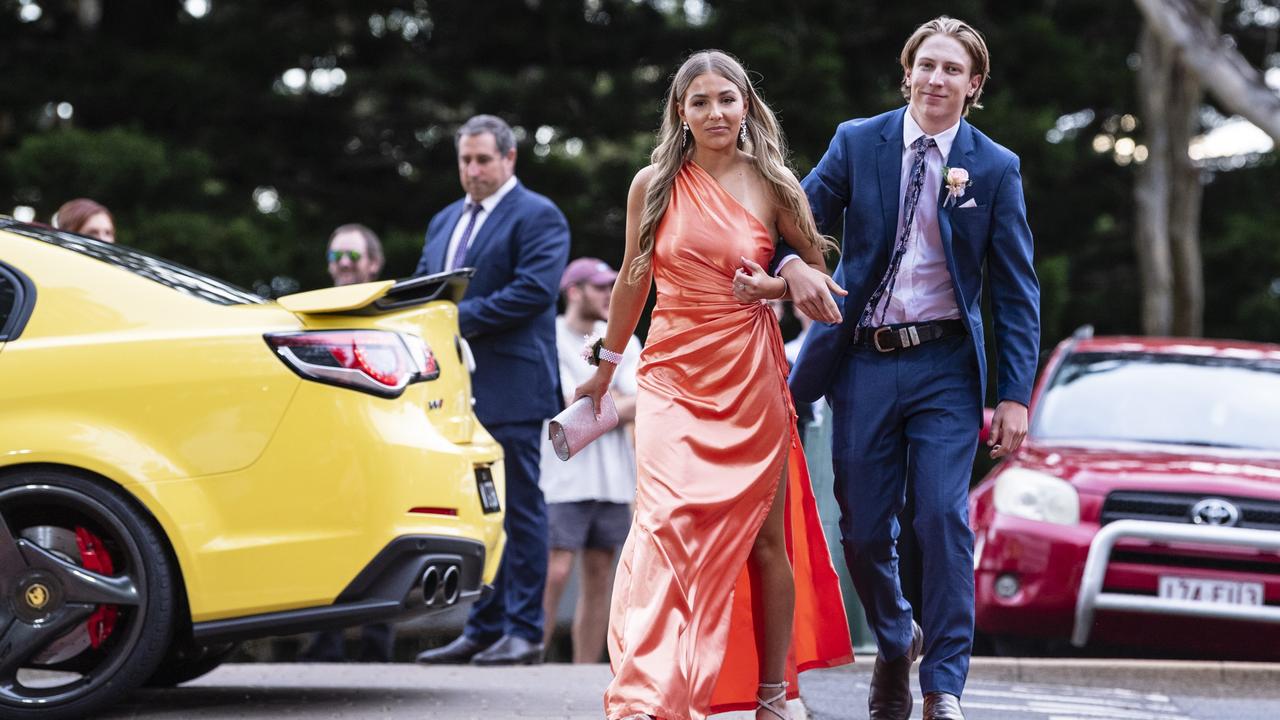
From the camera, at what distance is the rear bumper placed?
19.1 feet

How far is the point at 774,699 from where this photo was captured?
5082mm

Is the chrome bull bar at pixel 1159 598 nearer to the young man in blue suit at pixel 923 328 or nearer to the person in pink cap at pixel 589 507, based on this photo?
the person in pink cap at pixel 589 507

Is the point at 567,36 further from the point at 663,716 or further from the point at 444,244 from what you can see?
the point at 663,716

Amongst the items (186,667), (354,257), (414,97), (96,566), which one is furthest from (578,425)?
(414,97)

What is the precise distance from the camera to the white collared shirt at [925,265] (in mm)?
5426

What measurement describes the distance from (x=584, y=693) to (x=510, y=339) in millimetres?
1872

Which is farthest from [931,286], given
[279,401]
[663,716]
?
[279,401]

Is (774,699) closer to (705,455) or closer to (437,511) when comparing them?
(705,455)

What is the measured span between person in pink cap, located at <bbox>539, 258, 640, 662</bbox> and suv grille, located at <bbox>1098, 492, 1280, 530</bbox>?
7.70ft

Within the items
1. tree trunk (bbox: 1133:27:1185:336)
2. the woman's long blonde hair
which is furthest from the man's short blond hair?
tree trunk (bbox: 1133:27:1185:336)

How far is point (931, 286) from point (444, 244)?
338 centimetres

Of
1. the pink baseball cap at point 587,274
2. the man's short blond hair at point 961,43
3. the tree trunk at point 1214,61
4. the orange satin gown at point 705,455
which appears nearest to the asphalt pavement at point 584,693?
the orange satin gown at point 705,455

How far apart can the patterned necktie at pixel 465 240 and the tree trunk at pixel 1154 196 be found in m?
11.5

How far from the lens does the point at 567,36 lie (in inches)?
671
